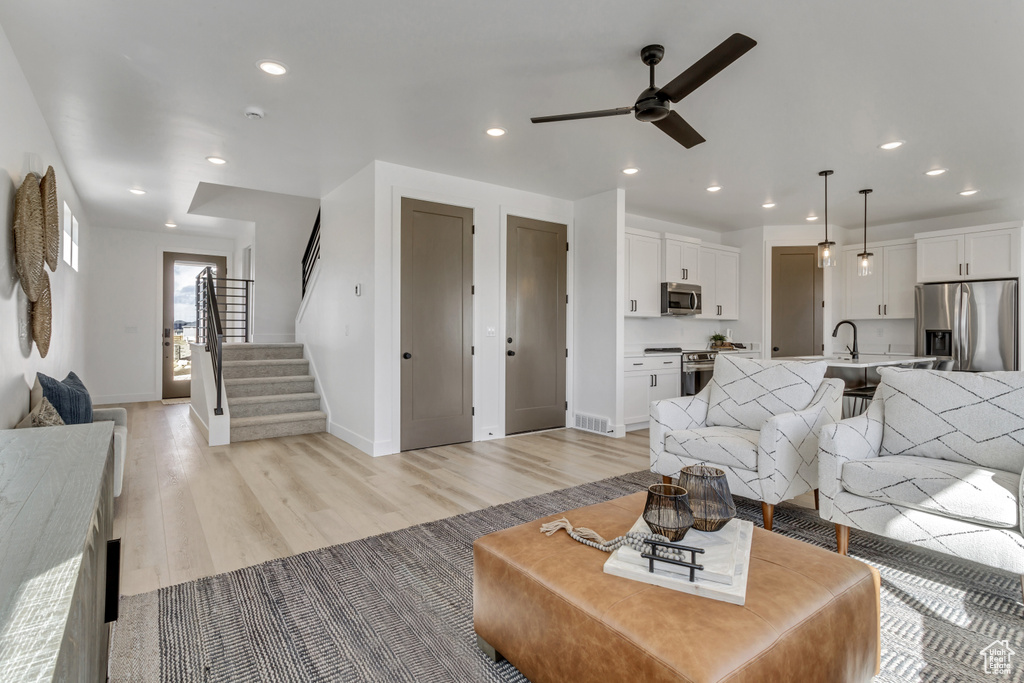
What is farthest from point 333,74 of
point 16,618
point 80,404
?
point 16,618

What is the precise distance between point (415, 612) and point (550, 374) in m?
3.76

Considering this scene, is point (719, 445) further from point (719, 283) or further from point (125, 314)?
point (125, 314)

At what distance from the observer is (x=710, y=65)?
2289mm

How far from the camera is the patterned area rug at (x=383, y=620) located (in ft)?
5.46

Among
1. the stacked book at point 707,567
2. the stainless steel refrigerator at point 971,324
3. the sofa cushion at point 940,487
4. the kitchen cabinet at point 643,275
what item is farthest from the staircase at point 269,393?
the stainless steel refrigerator at point 971,324

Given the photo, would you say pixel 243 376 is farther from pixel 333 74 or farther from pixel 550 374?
pixel 333 74

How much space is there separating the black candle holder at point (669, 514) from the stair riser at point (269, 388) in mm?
5224

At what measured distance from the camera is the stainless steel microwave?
247 inches

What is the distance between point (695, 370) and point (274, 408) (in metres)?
4.90

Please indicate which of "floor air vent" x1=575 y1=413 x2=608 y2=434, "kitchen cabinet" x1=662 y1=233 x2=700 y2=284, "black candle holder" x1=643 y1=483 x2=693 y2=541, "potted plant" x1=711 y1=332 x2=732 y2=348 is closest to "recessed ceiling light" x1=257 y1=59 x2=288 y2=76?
"black candle holder" x1=643 y1=483 x2=693 y2=541

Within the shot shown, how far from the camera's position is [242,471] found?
3982 mm

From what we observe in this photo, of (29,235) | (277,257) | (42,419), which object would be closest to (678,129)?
(29,235)

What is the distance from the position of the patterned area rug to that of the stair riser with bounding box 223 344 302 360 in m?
4.43

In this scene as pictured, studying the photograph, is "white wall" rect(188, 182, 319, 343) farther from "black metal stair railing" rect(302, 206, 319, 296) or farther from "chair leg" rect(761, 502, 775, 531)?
"chair leg" rect(761, 502, 775, 531)
